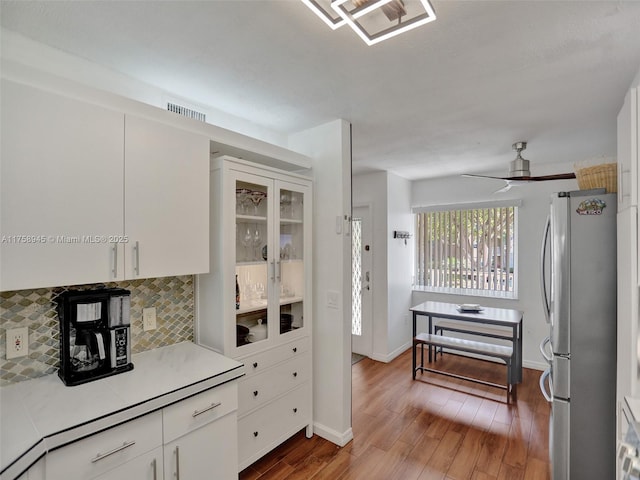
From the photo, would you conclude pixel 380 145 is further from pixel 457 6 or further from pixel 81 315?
pixel 81 315

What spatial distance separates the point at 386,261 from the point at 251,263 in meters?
2.46

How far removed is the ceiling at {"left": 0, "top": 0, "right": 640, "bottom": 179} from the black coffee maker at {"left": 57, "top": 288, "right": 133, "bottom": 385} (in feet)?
4.14

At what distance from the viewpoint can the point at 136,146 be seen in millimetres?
1601

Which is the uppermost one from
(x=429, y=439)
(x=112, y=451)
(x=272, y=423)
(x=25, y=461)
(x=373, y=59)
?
(x=373, y=59)

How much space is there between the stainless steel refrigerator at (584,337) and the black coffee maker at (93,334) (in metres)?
2.53

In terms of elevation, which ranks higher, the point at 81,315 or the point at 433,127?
the point at 433,127

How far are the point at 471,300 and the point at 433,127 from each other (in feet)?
9.00

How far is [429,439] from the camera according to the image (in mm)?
2551

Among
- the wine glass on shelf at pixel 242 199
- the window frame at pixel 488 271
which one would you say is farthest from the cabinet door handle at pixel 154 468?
the window frame at pixel 488 271

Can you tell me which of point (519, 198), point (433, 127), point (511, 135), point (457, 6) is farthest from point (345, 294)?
point (519, 198)

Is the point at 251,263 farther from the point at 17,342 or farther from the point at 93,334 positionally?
the point at 17,342

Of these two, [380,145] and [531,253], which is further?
[531,253]

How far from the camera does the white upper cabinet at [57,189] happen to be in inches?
49.1

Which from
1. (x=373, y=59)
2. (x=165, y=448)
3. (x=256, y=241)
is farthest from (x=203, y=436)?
(x=373, y=59)
